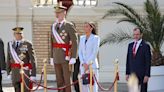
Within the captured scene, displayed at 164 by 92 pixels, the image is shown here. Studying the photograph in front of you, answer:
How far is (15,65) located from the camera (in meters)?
13.0

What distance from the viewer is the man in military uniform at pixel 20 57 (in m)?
12.8

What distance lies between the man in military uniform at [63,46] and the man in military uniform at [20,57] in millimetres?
500

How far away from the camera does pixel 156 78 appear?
16.7m

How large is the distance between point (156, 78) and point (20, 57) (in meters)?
5.12

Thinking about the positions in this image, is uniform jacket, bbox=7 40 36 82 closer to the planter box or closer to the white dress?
the white dress

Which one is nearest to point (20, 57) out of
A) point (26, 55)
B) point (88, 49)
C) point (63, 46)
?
point (26, 55)

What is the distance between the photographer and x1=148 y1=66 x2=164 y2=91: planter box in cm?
1658

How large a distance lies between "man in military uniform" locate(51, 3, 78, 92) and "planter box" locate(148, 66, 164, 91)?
434cm

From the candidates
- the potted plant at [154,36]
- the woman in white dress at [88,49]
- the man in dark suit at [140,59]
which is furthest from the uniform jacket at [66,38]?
the potted plant at [154,36]

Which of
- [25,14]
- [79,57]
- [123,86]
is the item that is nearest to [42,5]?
[25,14]

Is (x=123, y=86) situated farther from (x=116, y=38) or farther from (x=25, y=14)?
(x=25, y=14)

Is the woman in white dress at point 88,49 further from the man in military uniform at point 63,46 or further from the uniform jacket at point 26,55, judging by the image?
the uniform jacket at point 26,55

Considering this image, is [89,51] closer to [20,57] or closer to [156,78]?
[20,57]

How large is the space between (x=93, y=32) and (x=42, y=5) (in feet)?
28.1
